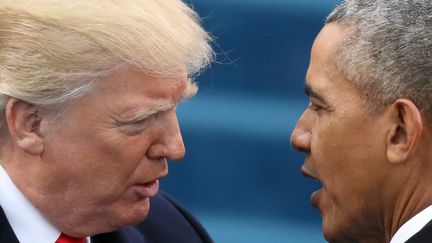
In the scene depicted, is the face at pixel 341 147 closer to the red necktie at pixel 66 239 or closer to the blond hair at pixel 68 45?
the blond hair at pixel 68 45

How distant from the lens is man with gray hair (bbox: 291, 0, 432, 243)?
214cm

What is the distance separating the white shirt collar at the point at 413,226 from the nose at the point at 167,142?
18.5 inches

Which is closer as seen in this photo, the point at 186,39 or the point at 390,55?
the point at 390,55

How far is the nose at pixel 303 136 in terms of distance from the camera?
2377 millimetres

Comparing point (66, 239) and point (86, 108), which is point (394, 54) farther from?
point (66, 239)

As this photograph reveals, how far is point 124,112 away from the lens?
2.22 metres

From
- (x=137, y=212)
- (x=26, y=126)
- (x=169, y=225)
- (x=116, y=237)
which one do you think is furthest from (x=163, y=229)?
(x=26, y=126)

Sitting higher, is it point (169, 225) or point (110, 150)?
point (110, 150)

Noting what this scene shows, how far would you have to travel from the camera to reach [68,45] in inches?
84.8

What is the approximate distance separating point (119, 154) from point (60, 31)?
0.91 feet

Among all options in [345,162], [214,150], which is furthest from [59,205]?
[214,150]

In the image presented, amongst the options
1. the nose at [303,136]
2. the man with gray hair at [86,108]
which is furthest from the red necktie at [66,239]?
the nose at [303,136]

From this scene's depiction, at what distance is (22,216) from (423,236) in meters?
0.80

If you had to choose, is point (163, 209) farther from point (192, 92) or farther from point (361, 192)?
point (361, 192)
